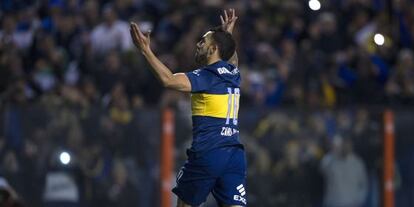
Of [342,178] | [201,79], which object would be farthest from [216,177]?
[342,178]

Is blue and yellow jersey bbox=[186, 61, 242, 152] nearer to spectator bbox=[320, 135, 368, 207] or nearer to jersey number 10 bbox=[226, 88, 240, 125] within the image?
jersey number 10 bbox=[226, 88, 240, 125]

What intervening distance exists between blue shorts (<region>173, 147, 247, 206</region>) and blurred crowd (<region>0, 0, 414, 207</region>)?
530 centimetres

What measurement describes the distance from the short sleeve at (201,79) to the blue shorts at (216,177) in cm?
60

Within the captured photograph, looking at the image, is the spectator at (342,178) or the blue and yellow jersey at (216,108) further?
the spectator at (342,178)

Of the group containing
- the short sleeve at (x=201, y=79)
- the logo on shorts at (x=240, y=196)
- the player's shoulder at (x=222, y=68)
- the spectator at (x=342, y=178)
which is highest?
the player's shoulder at (x=222, y=68)

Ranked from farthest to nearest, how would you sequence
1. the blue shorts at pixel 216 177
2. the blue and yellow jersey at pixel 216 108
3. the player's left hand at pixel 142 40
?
the blue shorts at pixel 216 177 < the blue and yellow jersey at pixel 216 108 < the player's left hand at pixel 142 40

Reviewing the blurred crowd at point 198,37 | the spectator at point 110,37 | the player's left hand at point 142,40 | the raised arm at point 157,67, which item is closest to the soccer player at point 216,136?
the raised arm at point 157,67

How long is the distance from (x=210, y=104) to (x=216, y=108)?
70mm

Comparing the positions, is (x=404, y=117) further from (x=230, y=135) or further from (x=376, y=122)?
(x=230, y=135)

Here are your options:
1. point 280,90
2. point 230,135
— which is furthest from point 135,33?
point 280,90

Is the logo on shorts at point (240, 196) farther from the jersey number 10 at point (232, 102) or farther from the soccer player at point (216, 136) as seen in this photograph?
the jersey number 10 at point (232, 102)

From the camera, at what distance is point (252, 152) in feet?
56.0

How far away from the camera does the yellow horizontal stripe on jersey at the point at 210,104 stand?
36.6 feet

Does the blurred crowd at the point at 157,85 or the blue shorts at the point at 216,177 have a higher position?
the blurred crowd at the point at 157,85
